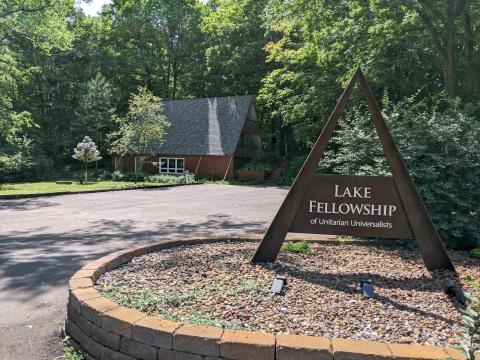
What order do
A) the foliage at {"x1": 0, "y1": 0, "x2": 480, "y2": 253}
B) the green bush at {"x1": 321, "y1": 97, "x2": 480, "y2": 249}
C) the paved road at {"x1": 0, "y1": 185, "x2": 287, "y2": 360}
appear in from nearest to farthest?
Result: the paved road at {"x1": 0, "y1": 185, "x2": 287, "y2": 360}
the green bush at {"x1": 321, "y1": 97, "x2": 480, "y2": 249}
the foliage at {"x1": 0, "y1": 0, "x2": 480, "y2": 253}

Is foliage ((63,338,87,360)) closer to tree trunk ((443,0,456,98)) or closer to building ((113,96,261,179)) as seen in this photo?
tree trunk ((443,0,456,98))

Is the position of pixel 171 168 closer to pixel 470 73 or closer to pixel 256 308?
pixel 470 73

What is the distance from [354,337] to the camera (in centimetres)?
280

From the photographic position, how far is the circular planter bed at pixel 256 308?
2527 mm

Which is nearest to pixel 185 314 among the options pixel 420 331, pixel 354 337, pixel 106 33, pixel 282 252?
pixel 354 337

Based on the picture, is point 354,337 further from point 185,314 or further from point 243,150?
point 243,150

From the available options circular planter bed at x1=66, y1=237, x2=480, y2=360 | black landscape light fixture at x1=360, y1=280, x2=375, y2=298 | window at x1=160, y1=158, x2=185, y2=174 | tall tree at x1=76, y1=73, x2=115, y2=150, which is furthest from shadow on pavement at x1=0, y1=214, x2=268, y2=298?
tall tree at x1=76, y1=73, x2=115, y2=150

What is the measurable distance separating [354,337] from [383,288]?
4.37 ft

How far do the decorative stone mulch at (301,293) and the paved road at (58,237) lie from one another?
2.33ft

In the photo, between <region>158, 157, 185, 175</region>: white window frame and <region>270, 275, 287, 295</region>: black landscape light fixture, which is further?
<region>158, 157, 185, 175</region>: white window frame

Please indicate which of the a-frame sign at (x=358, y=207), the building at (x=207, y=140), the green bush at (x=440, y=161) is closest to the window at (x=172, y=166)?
the building at (x=207, y=140)

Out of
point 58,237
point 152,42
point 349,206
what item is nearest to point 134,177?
point 152,42

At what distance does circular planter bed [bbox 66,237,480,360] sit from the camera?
8.29ft

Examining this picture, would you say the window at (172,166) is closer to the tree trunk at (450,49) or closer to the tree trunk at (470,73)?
the tree trunk at (470,73)
